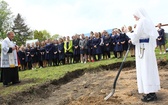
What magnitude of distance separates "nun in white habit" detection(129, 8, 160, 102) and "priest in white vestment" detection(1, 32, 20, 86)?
6.24m

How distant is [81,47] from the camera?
62.6 feet

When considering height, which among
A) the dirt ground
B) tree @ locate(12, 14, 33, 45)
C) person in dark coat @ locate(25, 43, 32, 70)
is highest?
tree @ locate(12, 14, 33, 45)

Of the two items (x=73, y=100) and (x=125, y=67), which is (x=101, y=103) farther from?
(x=125, y=67)

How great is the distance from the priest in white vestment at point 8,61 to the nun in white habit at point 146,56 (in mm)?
6236

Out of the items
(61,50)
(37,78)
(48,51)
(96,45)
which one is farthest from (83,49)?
(37,78)

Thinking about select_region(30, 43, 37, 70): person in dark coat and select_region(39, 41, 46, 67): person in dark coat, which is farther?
select_region(30, 43, 37, 70): person in dark coat

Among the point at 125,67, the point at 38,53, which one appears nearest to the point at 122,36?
the point at 125,67

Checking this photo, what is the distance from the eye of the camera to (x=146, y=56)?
808cm

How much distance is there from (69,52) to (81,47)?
1.35 m

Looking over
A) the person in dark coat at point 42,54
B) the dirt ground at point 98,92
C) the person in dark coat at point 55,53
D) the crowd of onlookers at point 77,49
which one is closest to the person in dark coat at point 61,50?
the crowd of onlookers at point 77,49

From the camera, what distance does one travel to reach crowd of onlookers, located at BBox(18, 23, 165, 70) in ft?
A: 60.7

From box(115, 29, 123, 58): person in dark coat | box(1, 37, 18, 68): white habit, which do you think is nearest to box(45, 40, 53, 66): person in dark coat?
box(115, 29, 123, 58): person in dark coat

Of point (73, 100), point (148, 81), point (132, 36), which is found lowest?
point (73, 100)

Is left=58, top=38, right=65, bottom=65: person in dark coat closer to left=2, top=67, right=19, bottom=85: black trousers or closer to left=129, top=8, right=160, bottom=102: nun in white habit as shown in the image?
left=2, top=67, right=19, bottom=85: black trousers
